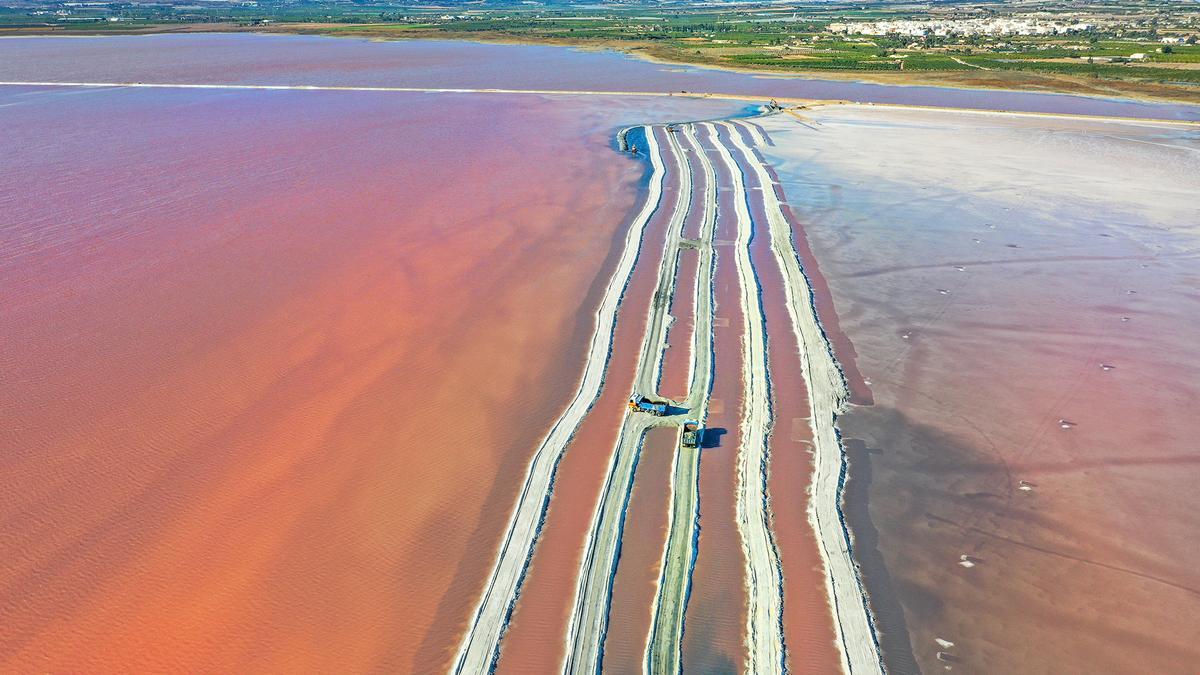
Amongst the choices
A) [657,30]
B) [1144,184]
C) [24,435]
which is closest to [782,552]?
[24,435]

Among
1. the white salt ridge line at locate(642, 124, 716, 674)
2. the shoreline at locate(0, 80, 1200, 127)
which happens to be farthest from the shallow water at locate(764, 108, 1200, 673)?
the shoreline at locate(0, 80, 1200, 127)

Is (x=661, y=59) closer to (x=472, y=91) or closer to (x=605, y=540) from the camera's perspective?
(x=472, y=91)

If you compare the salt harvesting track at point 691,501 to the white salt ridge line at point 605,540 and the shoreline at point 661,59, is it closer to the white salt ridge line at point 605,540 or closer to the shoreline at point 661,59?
the white salt ridge line at point 605,540

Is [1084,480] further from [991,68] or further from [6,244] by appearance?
[991,68]

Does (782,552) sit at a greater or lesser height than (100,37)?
lesser

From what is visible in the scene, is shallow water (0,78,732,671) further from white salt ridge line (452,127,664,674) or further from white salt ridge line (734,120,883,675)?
→ white salt ridge line (734,120,883,675)

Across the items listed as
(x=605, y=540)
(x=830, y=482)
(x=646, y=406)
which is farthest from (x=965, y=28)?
(x=605, y=540)

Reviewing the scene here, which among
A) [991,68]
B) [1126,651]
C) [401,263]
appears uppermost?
[991,68]

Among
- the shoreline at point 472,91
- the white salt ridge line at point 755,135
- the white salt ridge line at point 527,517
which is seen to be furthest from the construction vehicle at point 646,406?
the shoreline at point 472,91
